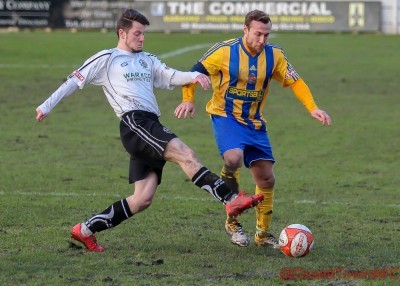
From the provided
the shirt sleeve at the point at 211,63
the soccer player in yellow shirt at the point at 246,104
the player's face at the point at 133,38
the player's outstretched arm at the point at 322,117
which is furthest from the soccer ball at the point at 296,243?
the player's face at the point at 133,38

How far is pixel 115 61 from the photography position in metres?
8.42

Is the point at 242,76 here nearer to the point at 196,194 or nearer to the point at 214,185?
the point at 214,185

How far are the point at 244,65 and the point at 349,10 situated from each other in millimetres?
34647

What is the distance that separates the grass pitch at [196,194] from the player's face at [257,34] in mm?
1801

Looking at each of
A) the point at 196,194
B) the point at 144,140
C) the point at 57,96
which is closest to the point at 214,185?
the point at 144,140

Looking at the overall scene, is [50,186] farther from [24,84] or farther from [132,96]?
[24,84]

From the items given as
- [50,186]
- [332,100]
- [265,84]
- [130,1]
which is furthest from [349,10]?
[265,84]

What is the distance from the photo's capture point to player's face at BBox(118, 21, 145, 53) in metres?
8.38

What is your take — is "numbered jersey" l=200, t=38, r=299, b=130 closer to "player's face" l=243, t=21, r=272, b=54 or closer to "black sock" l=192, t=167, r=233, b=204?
"player's face" l=243, t=21, r=272, b=54

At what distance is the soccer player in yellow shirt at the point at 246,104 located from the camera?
8.76 m

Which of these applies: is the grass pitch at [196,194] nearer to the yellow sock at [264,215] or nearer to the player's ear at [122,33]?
the yellow sock at [264,215]

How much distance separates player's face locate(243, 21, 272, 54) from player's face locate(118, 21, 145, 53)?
95 cm

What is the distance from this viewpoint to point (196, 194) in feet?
39.9

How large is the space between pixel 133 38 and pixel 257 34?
1.09 metres
